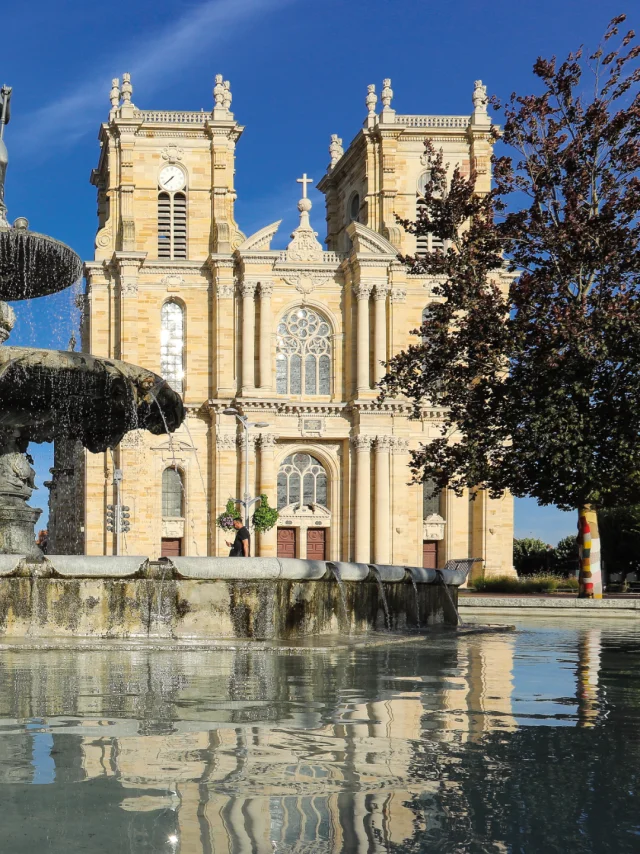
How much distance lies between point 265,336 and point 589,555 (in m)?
25.3

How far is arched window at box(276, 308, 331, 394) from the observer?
56344 mm

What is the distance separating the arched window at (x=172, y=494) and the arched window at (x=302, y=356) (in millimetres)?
6272

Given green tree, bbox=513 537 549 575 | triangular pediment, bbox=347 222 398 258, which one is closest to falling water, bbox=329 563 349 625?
triangular pediment, bbox=347 222 398 258

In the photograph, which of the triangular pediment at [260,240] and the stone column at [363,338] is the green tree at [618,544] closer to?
the stone column at [363,338]

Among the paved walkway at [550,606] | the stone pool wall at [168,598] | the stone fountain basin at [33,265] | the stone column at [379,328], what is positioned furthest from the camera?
the stone column at [379,328]

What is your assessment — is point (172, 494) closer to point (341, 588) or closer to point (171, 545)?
point (171, 545)

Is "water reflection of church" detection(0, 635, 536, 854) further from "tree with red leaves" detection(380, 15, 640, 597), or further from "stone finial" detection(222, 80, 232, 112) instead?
"stone finial" detection(222, 80, 232, 112)

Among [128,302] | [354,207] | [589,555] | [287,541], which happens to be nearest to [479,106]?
[354,207]

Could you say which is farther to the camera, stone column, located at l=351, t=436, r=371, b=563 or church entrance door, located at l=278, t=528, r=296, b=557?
church entrance door, located at l=278, t=528, r=296, b=557

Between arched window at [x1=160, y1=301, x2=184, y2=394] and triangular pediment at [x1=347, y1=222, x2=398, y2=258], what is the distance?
8.74m

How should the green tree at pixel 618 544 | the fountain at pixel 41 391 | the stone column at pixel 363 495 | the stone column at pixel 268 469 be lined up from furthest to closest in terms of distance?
1. the green tree at pixel 618 544
2. the stone column at pixel 363 495
3. the stone column at pixel 268 469
4. the fountain at pixel 41 391

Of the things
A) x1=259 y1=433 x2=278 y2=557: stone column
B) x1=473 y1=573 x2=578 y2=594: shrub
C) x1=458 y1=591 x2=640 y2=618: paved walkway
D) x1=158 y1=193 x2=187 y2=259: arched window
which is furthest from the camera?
x1=158 y1=193 x2=187 y2=259: arched window

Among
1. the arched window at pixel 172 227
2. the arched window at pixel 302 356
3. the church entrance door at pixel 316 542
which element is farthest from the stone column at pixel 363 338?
the arched window at pixel 172 227

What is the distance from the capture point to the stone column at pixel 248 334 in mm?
54375
